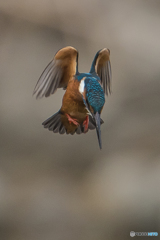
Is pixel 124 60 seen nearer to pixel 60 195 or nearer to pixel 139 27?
pixel 139 27

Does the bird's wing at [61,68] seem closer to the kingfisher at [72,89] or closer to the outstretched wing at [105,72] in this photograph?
the kingfisher at [72,89]

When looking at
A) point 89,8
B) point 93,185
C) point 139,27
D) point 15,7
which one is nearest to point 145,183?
point 93,185

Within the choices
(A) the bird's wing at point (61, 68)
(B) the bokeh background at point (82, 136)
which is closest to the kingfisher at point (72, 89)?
(A) the bird's wing at point (61, 68)

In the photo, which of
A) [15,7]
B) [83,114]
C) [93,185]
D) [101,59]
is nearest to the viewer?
[83,114]

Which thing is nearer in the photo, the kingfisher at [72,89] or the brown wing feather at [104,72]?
the kingfisher at [72,89]

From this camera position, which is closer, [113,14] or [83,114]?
[83,114]

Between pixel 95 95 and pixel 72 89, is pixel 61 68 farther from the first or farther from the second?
pixel 95 95

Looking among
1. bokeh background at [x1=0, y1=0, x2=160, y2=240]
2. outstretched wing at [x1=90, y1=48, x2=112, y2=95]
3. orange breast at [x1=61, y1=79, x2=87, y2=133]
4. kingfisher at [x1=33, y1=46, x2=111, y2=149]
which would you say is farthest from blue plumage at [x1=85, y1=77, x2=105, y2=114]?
bokeh background at [x1=0, y1=0, x2=160, y2=240]

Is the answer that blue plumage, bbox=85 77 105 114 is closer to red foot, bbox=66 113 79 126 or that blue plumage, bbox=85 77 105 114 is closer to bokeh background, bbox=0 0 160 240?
red foot, bbox=66 113 79 126
